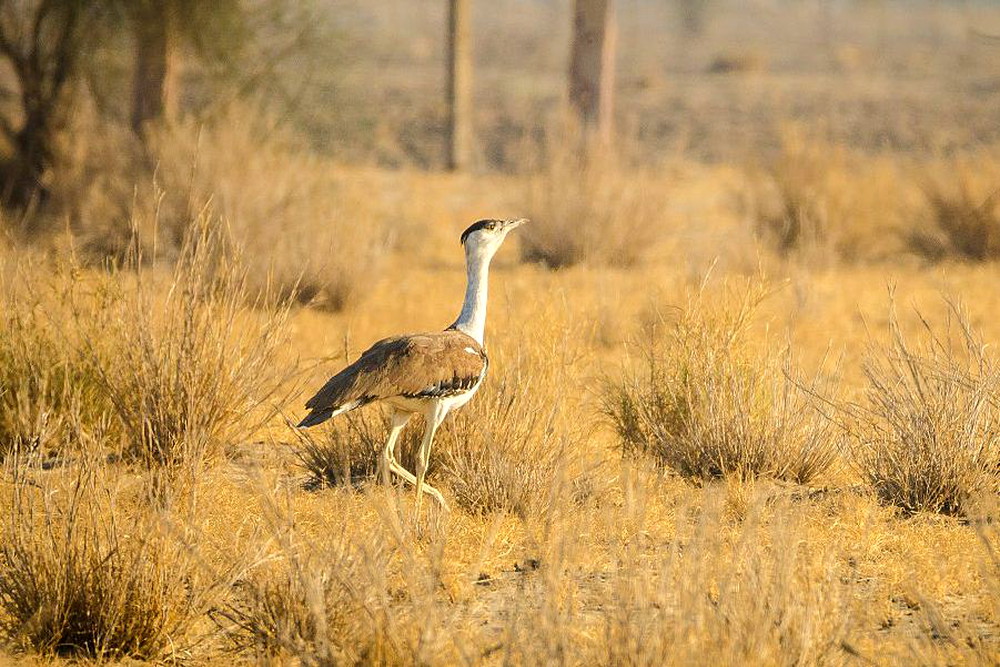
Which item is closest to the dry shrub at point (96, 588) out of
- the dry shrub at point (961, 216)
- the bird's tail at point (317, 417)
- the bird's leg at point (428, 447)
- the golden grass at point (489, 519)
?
the golden grass at point (489, 519)

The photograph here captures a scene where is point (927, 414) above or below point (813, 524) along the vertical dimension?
above

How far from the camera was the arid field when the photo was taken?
407cm

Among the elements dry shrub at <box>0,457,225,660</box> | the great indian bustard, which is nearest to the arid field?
dry shrub at <box>0,457,225,660</box>

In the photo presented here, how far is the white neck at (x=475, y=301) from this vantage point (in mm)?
5766

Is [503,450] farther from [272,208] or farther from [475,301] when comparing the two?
[272,208]

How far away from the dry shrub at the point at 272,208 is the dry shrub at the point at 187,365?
364cm

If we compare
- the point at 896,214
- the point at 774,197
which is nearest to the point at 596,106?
the point at 774,197

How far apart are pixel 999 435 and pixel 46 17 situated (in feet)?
34.0

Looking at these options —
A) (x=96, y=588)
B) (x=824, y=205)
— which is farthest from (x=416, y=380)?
(x=824, y=205)

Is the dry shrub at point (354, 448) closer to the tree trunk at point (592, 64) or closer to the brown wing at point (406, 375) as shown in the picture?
the brown wing at point (406, 375)

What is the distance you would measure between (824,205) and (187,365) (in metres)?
8.18

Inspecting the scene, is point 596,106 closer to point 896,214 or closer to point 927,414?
point 896,214

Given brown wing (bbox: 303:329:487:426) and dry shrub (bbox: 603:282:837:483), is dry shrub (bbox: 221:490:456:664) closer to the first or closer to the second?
brown wing (bbox: 303:329:487:426)

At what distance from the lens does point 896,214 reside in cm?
1423
